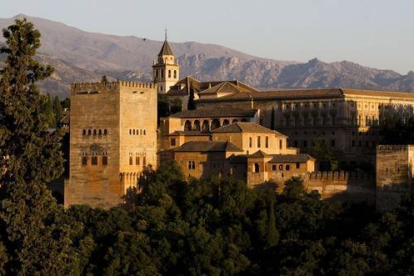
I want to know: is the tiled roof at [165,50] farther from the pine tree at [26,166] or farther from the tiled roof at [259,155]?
the pine tree at [26,166]

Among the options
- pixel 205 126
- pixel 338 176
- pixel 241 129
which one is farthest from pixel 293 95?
pixel 338 176

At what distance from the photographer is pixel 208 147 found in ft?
195

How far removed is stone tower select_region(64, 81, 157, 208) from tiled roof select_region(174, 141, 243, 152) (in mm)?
1999

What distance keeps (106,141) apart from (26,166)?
27351 mm

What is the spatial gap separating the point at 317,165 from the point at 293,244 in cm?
1048

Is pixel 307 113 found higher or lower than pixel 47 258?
higher

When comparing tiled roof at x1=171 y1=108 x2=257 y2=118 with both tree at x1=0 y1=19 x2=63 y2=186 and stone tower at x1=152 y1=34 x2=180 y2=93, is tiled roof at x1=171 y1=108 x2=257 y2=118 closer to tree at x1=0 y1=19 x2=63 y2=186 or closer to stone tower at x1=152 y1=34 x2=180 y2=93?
stone tower at x1=152 y1=34 x2=180 y2=93

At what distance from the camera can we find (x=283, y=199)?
55.2 meters

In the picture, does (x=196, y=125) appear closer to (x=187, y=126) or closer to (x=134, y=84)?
(x=187, y=126)

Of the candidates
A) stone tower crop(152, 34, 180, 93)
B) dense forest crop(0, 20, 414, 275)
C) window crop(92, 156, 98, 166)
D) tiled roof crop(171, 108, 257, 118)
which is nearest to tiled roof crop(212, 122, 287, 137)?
dense forest crop(0, 20, 414, 275)

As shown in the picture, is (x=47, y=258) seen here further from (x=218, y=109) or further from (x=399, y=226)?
(x=218, y=109)

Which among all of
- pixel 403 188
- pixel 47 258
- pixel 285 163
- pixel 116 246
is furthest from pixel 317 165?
pixel 47 258

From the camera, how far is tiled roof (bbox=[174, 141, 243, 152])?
194ft

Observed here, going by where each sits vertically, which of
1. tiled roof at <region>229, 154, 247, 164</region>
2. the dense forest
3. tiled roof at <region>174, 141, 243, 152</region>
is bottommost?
the dense forest
